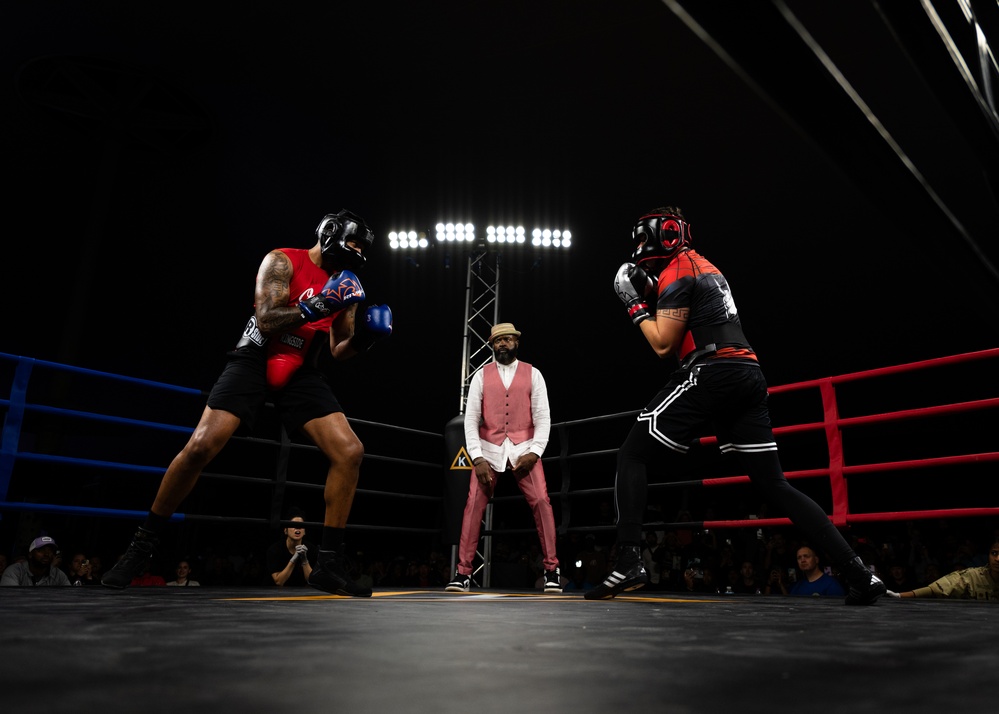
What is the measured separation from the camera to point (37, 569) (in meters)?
5.13

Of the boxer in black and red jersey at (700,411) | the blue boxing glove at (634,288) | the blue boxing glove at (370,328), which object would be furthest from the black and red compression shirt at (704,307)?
the blue boxing glove at (370,328)

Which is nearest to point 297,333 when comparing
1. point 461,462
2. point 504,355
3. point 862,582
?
point 504,355

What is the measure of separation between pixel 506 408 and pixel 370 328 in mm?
1292

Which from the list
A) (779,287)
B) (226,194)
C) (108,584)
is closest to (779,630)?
(108,584)

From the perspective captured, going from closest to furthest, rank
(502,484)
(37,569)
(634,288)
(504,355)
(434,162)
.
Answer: (634,288) → (504,355) → (37,569) → (434,162) → (502,484)

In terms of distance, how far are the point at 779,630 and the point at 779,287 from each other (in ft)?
33.9

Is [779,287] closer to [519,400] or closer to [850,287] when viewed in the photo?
[850,287]

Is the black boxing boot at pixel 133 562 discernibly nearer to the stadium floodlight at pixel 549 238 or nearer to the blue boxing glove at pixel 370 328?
the blue boxing glove at pixel 370 328

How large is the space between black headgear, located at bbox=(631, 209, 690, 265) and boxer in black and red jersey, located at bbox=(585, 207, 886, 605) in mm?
138

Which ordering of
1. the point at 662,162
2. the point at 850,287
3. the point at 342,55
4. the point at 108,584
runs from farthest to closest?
the point at 850,287 → the point at 662,162 → the point at 342,55 → the point at 108,584

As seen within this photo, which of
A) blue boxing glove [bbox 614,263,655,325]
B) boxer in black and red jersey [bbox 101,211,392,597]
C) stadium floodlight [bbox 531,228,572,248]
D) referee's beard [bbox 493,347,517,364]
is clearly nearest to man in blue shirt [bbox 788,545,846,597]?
referee's beard [bbox 493,347,517,364]

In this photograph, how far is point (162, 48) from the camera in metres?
6.60

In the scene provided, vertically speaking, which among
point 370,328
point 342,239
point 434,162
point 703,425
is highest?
point 434,162

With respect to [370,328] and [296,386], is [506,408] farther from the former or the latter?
[296,386]
